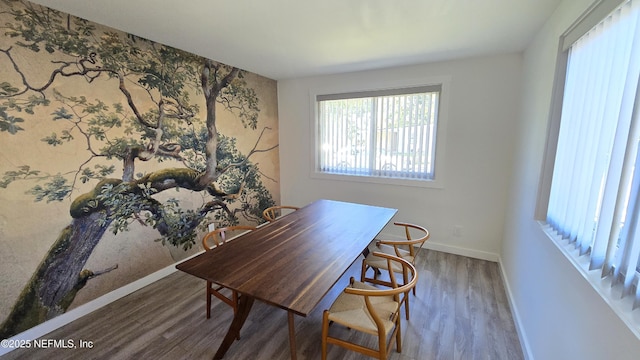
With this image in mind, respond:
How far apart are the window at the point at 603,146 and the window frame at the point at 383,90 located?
1412mm

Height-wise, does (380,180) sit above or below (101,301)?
above

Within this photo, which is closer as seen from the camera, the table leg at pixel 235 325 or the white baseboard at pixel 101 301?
the table leg at pixel 235 325

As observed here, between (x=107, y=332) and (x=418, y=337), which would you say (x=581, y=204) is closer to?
(x=418, y=337)

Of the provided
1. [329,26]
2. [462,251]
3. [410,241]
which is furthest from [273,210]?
[462,251]

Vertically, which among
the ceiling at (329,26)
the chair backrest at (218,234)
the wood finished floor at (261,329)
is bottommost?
the wood finished floor at (261,329)

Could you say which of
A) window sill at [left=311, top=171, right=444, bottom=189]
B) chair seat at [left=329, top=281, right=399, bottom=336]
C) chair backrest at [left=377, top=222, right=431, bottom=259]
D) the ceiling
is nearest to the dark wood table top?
chair backrest at [left=377, top=222, right=431, bottom=259]

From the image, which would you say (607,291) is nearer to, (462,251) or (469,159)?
(469,159)

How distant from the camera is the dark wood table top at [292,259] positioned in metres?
1.30

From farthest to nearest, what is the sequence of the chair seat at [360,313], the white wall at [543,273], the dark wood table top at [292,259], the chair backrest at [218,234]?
the chair backrest at [218,234], the chair seat at [360,313], the dark wood table top at [292,259], the white wall at [543,273]

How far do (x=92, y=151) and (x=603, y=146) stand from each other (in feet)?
10.8

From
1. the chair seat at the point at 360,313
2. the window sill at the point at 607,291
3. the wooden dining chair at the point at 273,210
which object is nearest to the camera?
the window sill at the point at 607,291

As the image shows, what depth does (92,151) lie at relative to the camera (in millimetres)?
2074

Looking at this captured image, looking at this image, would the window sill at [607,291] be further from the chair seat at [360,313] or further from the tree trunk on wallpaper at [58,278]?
the tree trunk on wallpaper at [58,278]

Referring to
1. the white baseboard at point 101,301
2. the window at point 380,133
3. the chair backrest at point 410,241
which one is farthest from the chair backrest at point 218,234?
the window at point 380,133
